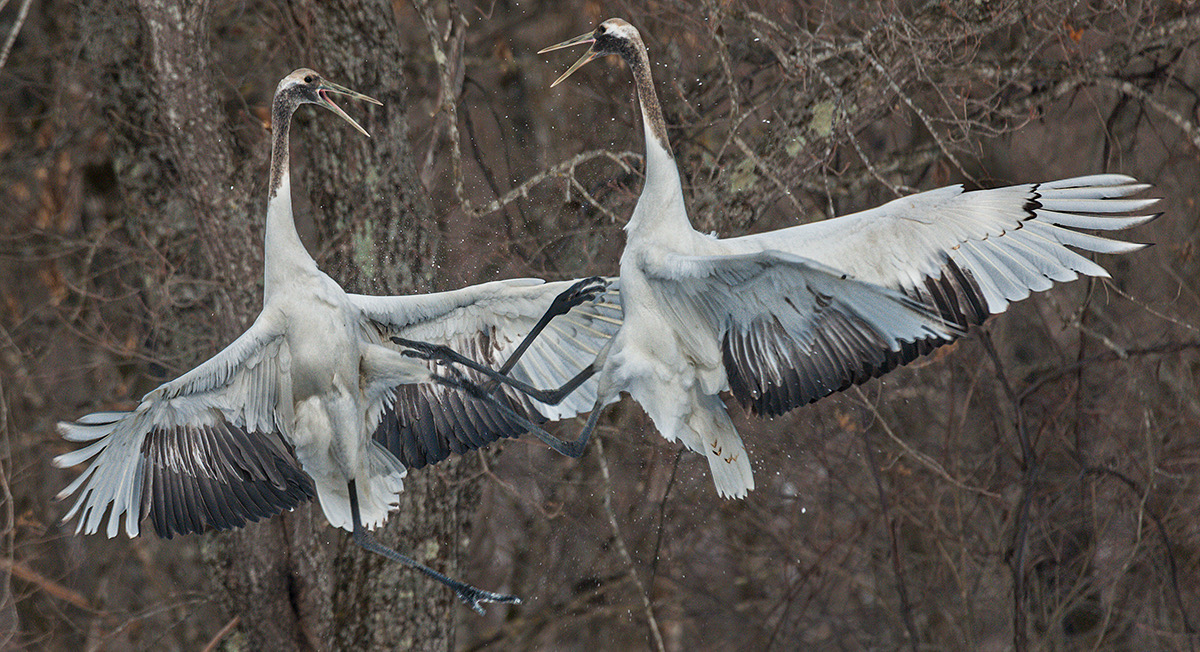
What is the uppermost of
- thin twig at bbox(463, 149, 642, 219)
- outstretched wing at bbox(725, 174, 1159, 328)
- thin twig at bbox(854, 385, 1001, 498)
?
thin twig at bbox(463, 149, 642, 219)

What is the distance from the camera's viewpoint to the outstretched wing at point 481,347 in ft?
18.6

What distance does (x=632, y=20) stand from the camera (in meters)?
7.77

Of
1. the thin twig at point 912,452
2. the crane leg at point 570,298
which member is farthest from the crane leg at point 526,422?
the thin twig at point 912,452

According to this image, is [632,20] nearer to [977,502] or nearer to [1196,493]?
[977,502]

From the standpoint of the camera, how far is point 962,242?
5.08m

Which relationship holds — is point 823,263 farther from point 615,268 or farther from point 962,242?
point 615,268

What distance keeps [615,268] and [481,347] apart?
1675mm

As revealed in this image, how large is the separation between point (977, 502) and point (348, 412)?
186 inches

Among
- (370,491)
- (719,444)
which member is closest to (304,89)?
(370,491)

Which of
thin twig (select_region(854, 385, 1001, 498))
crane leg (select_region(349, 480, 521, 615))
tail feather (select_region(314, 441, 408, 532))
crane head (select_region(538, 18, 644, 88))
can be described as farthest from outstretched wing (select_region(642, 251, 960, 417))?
tail feather (select_region(314, 441, 408, 532))

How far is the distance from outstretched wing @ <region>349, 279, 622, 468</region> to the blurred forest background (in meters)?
0.90

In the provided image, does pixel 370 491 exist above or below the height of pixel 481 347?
below

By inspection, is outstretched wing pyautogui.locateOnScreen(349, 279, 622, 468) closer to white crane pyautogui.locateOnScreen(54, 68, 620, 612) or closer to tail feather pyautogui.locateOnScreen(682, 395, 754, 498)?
white crane pyautogui.locateOnScreen(54, 68, 620, 612)

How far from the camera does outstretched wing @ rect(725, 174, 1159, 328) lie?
4.94 meters
